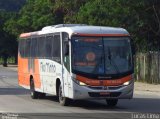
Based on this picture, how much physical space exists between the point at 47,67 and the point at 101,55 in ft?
11.5

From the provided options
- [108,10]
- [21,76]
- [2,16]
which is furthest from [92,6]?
[2,16]

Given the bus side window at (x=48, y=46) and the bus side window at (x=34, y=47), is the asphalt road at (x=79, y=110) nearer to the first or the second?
the bus side window at (x=48, y=46)

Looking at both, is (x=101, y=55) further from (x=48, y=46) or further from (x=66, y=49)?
(x=48, y=46)

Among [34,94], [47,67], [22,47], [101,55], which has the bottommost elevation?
[34,94]

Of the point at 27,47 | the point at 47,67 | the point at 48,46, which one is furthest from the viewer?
the point at 27,47

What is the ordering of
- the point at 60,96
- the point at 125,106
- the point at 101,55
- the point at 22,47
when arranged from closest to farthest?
1. the point at 101,55
2. the point at 125,106
3. the point at 60,96
4. the point at 22,47

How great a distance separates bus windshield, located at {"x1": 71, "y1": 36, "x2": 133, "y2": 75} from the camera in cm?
2002

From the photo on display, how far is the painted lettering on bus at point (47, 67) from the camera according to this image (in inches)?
870

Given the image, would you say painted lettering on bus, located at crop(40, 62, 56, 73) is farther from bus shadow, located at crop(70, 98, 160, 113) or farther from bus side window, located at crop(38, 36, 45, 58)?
bus shadow, located at crop(70, 98, 160, 113)

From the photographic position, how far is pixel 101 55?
20.2 m

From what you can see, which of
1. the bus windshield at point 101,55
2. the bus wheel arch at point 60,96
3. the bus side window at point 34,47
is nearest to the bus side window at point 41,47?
the bus side window at point 34,47

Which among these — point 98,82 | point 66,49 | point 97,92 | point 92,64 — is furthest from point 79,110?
point 66,49

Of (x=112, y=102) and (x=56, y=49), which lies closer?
(x=112, y=102)

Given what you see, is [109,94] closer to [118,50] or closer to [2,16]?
[118,50]
